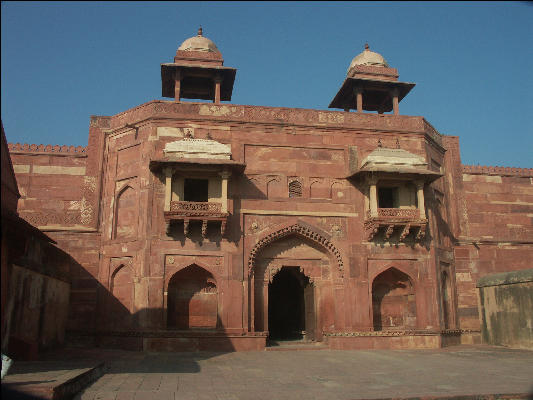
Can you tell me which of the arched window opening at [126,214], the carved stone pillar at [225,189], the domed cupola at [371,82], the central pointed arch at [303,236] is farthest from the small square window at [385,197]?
the arched window opening at [126,214]

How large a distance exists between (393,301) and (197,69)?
→ 1009 centimetres

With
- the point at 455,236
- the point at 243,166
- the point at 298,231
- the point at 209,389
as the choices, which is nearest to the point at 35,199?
the point at 243,166

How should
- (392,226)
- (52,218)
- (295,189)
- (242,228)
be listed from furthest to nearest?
(52,218) → (295,189) → (392,226) → (242,228)

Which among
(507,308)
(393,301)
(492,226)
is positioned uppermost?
(492,226)

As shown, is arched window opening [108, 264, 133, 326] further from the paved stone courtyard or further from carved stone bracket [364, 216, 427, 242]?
carved stone bracket [364, 216, 427, 242]

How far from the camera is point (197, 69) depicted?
17125 mm

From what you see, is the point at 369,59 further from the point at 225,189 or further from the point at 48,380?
the point at 48,380

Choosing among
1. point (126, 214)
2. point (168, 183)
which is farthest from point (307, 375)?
point (126, 214)

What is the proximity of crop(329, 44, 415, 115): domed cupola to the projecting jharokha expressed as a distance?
32 cm

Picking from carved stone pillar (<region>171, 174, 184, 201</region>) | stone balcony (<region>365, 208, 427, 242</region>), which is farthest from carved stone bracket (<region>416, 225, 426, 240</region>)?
carved stone pillar (<region>171, 174, 184, 201</region>)

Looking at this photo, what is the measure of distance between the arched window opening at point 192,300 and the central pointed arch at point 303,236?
60.6 inches

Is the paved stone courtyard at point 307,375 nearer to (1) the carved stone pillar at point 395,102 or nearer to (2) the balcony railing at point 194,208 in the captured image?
(2) the balcony railing at point 194,208

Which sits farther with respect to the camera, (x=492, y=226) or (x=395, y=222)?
(x=492, y=226)

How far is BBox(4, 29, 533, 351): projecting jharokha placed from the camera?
14586 mm
